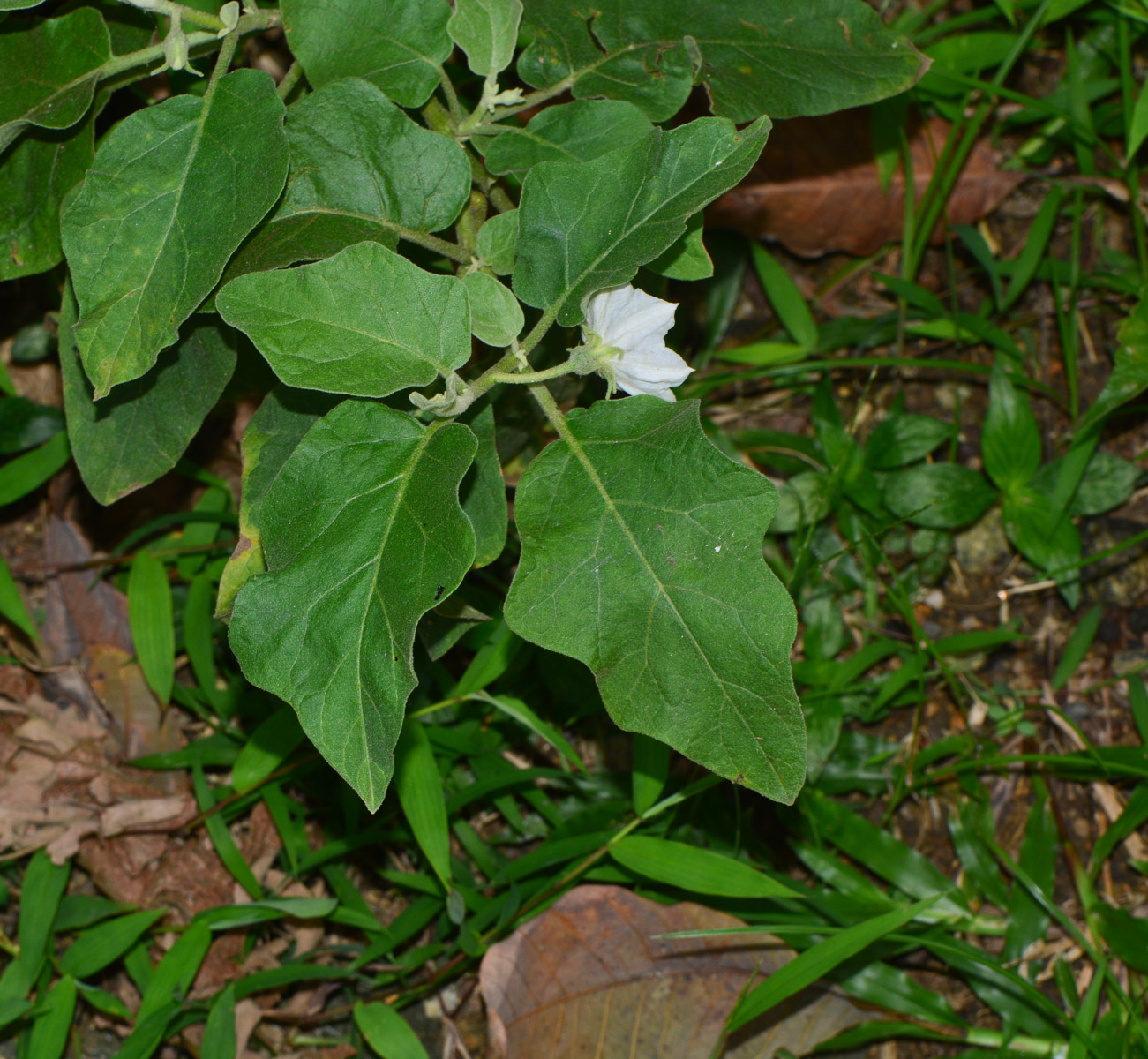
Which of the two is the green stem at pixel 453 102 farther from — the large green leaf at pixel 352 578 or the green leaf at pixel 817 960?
the green leaf at pixel 817 960

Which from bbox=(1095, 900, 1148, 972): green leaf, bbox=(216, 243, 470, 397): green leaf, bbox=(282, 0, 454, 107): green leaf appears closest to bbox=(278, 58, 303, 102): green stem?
bbox=(282, 0, 454, 107): green leaf

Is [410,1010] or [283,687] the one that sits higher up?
[283,687]

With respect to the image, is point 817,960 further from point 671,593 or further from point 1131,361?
point 1131,361

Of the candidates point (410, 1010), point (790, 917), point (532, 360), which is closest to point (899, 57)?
point (532, 360)


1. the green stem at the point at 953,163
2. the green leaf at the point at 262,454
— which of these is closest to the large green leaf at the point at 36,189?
the green leaf at the point at 262,454

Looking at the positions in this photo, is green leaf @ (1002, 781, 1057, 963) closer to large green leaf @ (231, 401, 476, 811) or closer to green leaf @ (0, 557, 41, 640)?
large green leaf @ (231, 401, 476, 811)

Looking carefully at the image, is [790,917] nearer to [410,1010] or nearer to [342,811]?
[410,1010]
